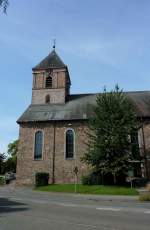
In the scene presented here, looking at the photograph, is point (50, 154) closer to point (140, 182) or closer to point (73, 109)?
point (73, 109)

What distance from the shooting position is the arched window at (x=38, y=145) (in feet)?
107

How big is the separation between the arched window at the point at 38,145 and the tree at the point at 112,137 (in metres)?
7.97

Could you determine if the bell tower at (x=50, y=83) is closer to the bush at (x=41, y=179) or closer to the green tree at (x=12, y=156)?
the bush at (x=41, y=179)

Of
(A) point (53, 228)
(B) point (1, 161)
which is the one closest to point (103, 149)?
(A) point (53, 228)

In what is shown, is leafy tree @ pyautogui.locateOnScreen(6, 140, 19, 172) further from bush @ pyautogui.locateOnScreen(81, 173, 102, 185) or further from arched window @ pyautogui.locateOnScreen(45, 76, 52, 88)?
bush @ pyautogui.locateOnScreen(81, 173, 102, 185)

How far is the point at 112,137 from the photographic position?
25672 mm

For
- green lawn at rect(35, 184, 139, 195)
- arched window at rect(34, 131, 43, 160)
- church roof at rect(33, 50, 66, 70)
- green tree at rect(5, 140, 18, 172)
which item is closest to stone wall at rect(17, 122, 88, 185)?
arched window at rect(34, 131, 43, 160)

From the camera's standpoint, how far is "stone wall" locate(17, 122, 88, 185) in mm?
31359

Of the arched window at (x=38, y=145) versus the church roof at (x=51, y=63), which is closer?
the arched window at (x=38, y=145)

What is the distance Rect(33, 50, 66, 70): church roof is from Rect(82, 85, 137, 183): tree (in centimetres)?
1397

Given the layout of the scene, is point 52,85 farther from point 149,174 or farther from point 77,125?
point 149,174

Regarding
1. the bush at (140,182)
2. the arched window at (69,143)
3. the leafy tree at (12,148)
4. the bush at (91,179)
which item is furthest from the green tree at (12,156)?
the bush at (140,182)

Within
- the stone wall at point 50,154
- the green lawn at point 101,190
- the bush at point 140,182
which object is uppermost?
the stone wall at point 50,154

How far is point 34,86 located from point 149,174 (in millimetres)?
20426
